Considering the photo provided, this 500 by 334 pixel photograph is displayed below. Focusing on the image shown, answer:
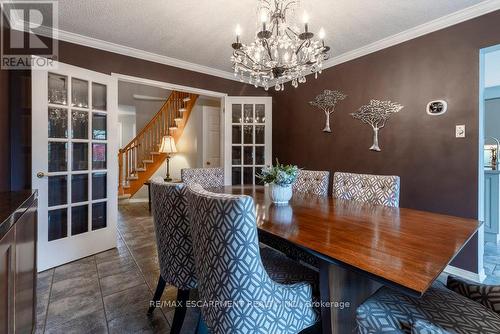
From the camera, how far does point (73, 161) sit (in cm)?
257

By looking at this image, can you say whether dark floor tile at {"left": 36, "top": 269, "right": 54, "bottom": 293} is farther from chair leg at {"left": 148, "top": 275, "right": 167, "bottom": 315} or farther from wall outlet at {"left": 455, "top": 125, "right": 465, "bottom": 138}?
wall outlet at {"left": 455, "top": 125, "right": 465, "bottom": 138}

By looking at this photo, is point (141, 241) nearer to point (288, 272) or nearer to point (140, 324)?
point (140, 324)

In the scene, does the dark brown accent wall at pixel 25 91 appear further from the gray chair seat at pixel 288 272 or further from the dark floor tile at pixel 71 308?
the gray chair seat at pixel 288 272

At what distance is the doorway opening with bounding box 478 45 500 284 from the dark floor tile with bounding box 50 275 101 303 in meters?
3.39

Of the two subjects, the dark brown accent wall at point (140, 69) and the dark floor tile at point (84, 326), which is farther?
the dark brown accent wall at point (140, 69)

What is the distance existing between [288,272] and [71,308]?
1.64 meters

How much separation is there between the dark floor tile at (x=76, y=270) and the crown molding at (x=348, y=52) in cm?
234

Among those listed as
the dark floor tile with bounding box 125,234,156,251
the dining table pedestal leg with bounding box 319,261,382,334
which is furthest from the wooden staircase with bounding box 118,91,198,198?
the dining table pedestal leg with bounding box 319,261,382,334

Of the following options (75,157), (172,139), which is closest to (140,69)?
(75,157)

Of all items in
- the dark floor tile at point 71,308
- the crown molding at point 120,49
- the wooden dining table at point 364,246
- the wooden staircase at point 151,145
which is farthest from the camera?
the wooden staircase at point 151,145

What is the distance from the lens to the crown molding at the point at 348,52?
212 cm

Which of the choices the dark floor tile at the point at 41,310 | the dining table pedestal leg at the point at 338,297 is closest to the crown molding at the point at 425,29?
the dining table pedestal leg at the point at 338,297

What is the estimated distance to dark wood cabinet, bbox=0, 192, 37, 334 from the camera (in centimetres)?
83

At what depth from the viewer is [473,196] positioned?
2156 millimetres
